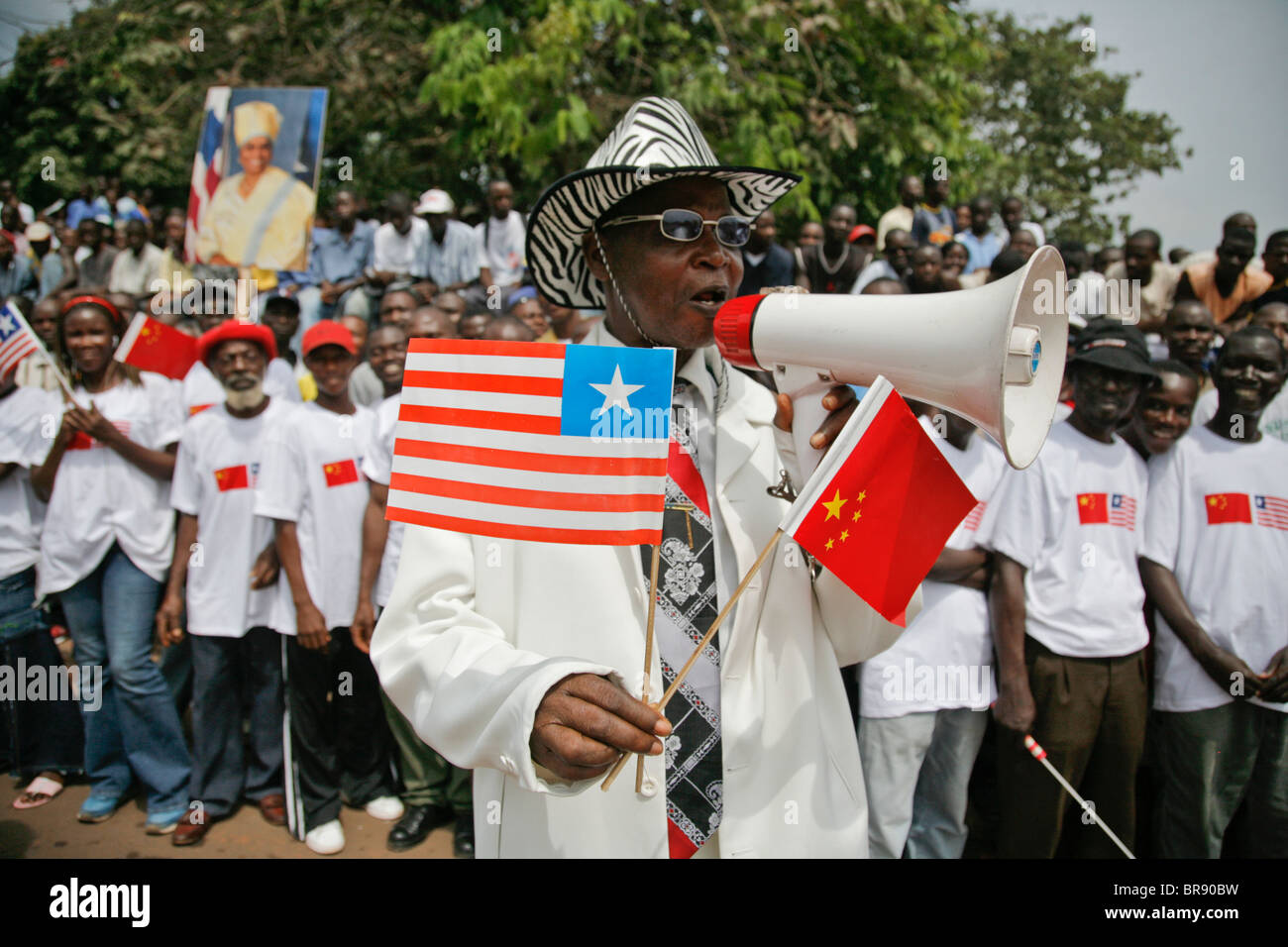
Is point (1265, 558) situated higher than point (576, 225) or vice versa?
point (576, 225)

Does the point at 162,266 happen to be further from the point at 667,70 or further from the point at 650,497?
the point at 650,497

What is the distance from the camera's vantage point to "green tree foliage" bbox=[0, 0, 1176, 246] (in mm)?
8930

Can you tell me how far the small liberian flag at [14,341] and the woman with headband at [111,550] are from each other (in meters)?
0.20

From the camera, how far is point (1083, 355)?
12.3 feet

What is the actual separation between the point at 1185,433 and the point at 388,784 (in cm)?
446

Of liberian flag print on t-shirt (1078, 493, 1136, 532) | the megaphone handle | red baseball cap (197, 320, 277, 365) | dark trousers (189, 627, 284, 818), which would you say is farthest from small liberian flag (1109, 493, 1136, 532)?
red baseball cap (197, 320, 277, 365)

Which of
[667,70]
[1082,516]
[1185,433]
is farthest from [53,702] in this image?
[667,70]

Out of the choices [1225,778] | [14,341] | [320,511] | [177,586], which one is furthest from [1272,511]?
[14,341]

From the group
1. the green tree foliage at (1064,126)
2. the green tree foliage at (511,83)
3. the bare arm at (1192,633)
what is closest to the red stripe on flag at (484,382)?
Answer: the bare arm at (1192,633)

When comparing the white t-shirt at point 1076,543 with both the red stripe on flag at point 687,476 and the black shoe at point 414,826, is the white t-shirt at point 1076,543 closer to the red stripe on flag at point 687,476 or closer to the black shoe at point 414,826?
the red stripe on flag at point 687,476

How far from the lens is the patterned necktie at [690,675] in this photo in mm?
1923

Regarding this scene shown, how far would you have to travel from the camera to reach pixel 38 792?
4.92 metres

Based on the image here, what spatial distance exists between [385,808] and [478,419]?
3.71 metres

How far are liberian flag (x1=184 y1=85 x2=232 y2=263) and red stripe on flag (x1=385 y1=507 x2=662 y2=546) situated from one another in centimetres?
657
